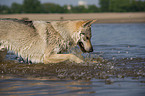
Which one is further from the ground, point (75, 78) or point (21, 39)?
point (21, 39)

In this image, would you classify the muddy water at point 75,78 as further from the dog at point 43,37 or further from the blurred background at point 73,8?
the blurred background at point 73,8

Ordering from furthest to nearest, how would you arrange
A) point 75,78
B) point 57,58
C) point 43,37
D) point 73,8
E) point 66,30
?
point 73,8
point 66,30
point 43,37
point 57,58
point 75,78

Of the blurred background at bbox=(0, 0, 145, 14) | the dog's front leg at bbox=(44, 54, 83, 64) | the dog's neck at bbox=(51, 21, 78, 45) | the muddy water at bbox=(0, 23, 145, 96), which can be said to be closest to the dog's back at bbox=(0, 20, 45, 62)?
the dog's front leg at bbox=(44, 54, 83, 64)

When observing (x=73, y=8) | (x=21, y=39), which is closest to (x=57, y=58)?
(x=21, y=39)

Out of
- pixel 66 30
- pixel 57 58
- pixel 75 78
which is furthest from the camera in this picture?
pixel 66 30

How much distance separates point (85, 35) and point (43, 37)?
1283mm

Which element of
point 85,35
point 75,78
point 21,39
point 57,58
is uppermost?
point 85,35

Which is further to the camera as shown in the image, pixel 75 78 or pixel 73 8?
pixel 73 8

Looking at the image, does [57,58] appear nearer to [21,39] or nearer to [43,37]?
[43,37]

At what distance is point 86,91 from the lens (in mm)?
5215

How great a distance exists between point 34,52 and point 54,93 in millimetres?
2824

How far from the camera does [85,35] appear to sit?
25.4 feet

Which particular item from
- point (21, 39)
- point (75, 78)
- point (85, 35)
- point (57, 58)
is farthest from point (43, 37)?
point (75, 78)

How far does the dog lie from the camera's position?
7.50m
